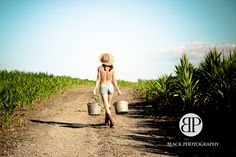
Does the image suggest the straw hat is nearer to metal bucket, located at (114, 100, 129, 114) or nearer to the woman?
the woman

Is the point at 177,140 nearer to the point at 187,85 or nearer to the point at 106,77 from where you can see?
the point at 106,77

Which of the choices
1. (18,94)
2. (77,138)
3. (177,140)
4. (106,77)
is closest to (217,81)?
(177,140)

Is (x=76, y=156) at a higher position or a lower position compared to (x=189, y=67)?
lower

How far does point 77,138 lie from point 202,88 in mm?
5589

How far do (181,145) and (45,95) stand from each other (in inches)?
478

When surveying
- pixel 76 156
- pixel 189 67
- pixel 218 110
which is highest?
pixel 189 67

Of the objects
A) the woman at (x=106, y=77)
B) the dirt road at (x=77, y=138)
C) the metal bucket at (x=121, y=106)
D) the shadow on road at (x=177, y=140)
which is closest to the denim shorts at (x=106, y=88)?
the woman at (x=106, y=77)

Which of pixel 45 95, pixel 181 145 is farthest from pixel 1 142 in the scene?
pixel 45 95

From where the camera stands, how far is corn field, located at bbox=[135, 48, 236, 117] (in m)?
8.80

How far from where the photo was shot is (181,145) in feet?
23.3

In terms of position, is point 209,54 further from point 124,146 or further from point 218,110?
point 124,146

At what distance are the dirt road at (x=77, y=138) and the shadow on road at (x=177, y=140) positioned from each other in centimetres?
10

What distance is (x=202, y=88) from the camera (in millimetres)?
10781

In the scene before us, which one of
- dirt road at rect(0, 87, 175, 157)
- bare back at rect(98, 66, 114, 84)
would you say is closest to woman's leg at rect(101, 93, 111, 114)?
bare back at rect(98, 66, 114, 84)
